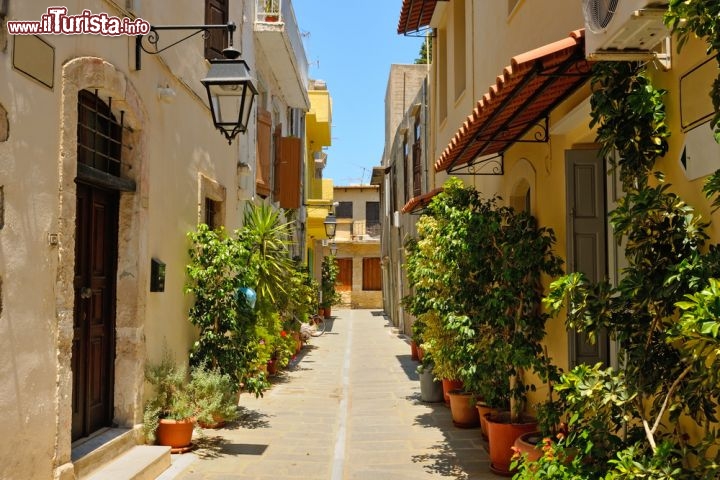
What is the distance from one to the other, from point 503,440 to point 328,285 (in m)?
23.4

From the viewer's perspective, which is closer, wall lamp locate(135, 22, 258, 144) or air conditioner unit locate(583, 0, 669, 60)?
air conditioner unit locate(583, 0, 669, 60)

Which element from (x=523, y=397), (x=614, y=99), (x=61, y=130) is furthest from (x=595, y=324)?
(x=61, y=130)

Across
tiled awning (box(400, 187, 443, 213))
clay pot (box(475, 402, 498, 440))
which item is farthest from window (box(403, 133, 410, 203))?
clay pot (box(475, 402, 498, 440))

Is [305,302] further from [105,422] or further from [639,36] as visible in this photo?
[639,36]

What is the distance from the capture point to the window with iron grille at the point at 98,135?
5613mm

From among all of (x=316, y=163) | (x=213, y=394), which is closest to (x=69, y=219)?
(x=213, y=394)

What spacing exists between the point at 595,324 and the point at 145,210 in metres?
4.35

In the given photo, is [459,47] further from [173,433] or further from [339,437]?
[173,433]

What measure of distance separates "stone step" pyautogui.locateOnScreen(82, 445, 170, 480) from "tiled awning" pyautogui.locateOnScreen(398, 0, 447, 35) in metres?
8.42

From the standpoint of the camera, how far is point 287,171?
609 inches

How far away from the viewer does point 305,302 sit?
14.2 m

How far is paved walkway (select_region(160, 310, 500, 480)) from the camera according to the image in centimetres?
631

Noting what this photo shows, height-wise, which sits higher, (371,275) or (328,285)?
(371,275)

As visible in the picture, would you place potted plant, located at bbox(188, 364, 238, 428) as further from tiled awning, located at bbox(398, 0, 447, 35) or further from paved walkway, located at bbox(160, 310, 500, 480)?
tiled awning, located at bbox(398, 0, 447, 35)
